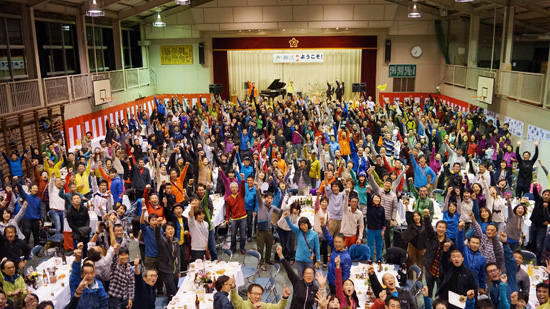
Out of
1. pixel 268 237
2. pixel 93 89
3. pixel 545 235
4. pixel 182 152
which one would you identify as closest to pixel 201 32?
pixel 93 89

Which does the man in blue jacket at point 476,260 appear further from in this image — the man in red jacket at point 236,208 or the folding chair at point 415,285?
the man in red jacket at point 236,208

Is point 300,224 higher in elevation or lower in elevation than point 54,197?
higher

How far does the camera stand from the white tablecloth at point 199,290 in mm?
6109

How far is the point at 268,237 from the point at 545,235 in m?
4.97

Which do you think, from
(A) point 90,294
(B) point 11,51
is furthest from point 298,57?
(A) point 90,294

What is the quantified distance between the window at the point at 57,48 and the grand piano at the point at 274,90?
1126cm

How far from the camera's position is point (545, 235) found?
7.85 meters

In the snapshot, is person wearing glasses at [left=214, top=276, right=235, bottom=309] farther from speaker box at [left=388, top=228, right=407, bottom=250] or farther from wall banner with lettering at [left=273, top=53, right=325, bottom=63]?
wall banner with lettering at [left=273, top=53, right=325, bottom=63]

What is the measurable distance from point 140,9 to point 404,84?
15468mm

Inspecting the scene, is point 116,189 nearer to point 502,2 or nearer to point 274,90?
point 502,2

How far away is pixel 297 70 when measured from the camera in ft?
98.3

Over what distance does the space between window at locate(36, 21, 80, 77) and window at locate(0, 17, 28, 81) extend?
1.53 meters

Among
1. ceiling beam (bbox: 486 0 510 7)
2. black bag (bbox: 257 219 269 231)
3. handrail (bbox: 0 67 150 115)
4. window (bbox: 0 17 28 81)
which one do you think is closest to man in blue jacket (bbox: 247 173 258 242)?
black bag (bbox: 257 219 269 231)

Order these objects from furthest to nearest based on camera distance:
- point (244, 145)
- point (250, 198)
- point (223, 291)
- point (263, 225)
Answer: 1. point (244, 145)
2. point (250, 198)
3. point (263, 225)
4. point (223, 291)
